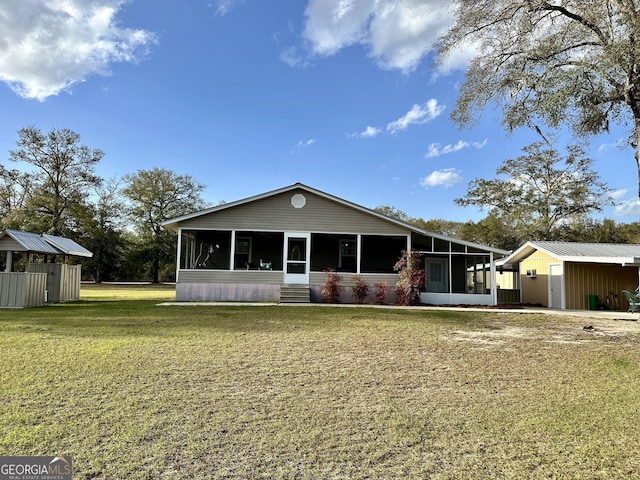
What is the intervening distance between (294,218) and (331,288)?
10.6ft

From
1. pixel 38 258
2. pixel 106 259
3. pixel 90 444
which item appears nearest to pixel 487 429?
pixel 90 444

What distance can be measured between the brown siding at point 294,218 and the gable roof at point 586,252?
21.7 feet

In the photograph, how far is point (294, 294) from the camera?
15.5 m

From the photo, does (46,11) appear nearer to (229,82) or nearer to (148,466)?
(229,82)

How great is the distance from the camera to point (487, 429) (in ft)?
11.3

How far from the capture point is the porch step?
50.7ft

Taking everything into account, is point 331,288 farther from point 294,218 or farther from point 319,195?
point 319,195

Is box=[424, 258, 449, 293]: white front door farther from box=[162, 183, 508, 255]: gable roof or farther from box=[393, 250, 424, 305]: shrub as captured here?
box=[393, 250, 424, 305]: shrub

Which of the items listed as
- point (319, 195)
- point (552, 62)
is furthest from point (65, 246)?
point (552, 62)

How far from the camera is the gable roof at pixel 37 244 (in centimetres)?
1309

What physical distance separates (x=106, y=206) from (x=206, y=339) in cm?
3841

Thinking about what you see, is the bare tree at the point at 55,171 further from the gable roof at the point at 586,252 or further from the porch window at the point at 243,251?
the gable roof at the point at 586,252

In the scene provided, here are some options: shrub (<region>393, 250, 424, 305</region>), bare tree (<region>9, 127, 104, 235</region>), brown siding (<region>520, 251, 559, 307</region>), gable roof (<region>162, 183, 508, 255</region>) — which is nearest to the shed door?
brown siding (<region>520, 251, 559, 307</region>)

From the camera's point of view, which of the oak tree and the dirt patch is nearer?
the dirt patch
